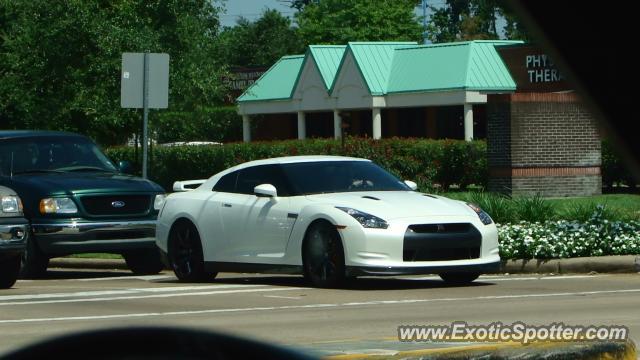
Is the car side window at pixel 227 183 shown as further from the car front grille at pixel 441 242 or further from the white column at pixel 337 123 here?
the white column at pixel 337 123

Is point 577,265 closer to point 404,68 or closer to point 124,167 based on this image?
point 124,167

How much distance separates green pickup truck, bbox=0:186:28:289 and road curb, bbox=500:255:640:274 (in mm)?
6008

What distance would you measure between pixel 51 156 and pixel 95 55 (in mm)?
16195

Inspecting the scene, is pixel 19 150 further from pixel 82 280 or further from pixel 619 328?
pixel 619 328

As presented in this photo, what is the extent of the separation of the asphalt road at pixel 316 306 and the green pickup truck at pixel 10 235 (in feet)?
0.79

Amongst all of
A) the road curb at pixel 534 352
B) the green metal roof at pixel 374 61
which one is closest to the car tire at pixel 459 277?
the road curb at pixel 534 352

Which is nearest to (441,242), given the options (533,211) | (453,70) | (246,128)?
(533,211)

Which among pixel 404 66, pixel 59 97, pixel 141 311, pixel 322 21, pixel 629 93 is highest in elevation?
pixel 322 21

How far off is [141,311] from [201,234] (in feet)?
9.86

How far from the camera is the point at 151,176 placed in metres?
36.3

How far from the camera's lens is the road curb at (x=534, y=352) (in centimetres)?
634

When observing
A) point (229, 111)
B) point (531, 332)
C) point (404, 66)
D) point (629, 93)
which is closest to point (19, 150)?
point (531, 332)

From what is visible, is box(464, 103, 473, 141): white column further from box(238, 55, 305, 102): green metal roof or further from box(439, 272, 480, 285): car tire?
box(439, 272, 480, 285): car tire

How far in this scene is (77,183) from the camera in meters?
16.1
